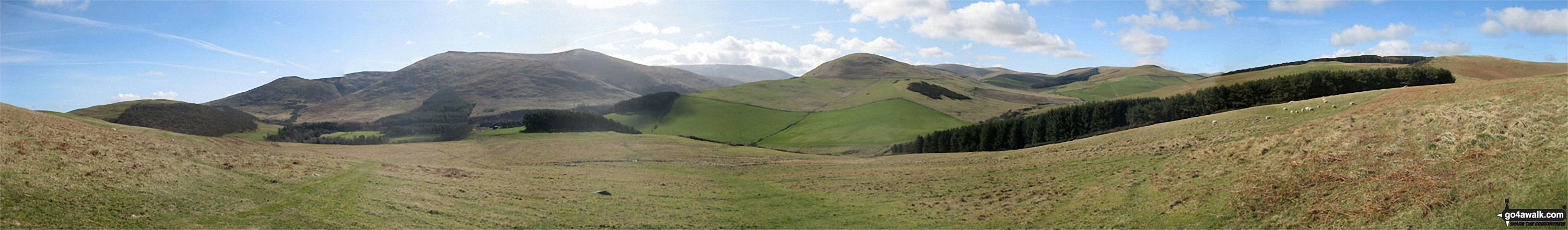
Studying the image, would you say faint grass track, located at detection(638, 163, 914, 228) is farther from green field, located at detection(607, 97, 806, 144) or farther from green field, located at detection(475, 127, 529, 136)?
A: green field, located at detection(607, 97, 806, 144)

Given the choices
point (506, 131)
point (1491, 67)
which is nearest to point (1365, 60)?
point (1491, 67)

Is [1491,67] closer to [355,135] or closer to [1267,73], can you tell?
[1267,73]

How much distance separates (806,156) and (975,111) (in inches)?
5016

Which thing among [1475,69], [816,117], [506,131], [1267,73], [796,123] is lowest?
[796,123]

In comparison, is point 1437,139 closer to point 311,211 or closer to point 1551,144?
point 1551,144

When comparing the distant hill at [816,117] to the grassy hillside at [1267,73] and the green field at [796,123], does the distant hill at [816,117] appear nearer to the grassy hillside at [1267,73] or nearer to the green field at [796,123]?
the green field at [796,123]

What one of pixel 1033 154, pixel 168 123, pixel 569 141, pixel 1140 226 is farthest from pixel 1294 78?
pixel 168 123

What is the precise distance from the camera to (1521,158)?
518 inches

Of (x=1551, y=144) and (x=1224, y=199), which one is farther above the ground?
(x=1551, y=144)

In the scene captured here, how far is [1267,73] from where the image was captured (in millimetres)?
98938

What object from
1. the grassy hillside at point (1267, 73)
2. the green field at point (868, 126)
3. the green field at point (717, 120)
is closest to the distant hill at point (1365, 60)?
the grassy hillside at point (1267, 73)

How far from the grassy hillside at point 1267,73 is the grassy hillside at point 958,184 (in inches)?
2898

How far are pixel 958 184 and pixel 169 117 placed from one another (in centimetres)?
5822

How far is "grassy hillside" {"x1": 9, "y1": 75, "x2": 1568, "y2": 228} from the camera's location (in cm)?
1294
